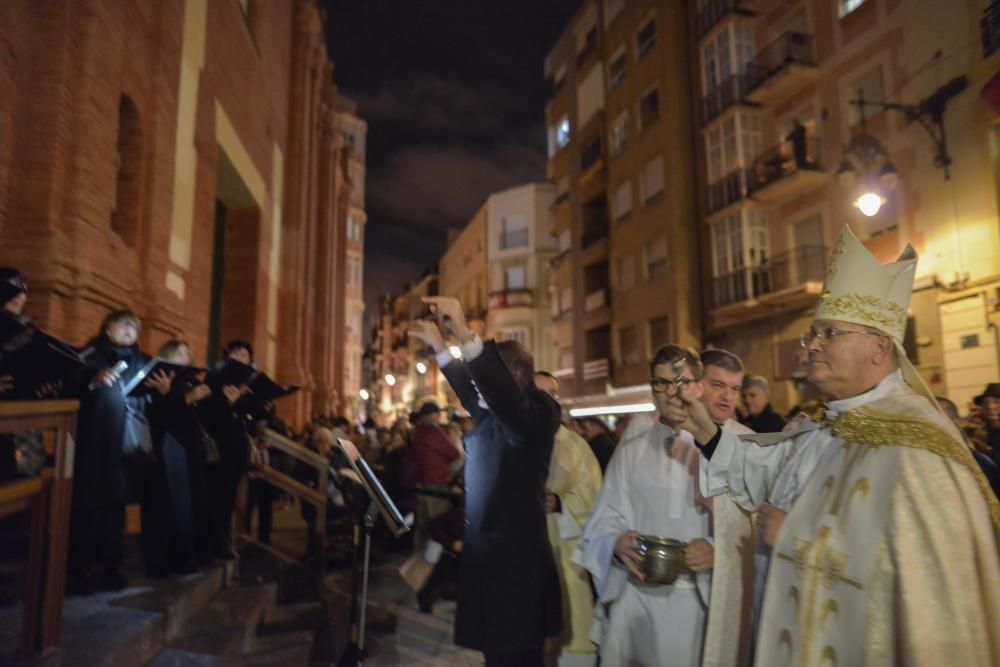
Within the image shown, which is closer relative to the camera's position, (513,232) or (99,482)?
(99,482)

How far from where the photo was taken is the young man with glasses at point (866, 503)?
6.35ft

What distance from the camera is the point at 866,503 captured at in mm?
2131

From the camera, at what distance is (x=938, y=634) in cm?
190

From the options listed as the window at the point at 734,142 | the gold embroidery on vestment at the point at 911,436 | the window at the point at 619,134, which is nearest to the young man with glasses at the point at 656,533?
the gold embroidery on vestment at the point at 911,436

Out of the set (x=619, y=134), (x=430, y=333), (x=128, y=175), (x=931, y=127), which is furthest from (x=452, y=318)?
(x=619, y=134)

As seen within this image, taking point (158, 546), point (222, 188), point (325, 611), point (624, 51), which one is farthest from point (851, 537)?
point (624, 51)

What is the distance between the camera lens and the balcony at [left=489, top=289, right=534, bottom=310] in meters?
43.1

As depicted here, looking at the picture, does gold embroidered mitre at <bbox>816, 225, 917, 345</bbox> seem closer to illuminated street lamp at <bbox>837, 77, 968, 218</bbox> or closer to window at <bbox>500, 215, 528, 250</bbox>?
illuminated street lamp at <bbox>837, 77, 968, 218</bbox>

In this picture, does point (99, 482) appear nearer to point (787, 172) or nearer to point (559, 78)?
point (787, 172)

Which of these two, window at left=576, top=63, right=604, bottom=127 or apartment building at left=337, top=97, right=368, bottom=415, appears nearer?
window at left=576, top=63, right=604, bottom=127

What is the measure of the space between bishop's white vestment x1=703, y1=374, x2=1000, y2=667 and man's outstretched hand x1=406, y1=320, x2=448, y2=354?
1582 millimetres

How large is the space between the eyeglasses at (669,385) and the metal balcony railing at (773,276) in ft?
52.4

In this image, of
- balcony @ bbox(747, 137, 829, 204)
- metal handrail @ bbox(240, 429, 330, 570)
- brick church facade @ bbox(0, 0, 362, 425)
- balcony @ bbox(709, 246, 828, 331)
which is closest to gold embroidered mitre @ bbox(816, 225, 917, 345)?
brick church facade @ bbox(0, 0, 362, 425)

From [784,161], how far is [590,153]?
38.4ft
